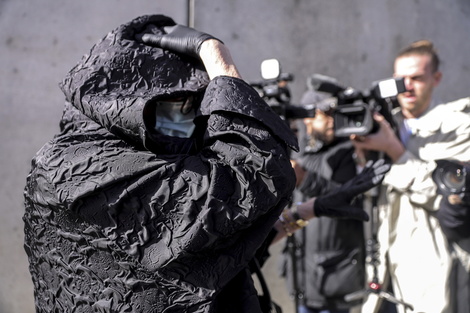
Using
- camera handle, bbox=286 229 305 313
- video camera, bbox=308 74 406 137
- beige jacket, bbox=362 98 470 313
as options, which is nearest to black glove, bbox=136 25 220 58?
video camera, bbox=308 74 406 137

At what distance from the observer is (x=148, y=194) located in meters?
1.21

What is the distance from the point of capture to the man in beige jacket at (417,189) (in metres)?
2.44

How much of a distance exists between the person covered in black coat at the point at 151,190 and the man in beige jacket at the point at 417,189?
4.46 feet

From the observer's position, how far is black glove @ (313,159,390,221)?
175 centimetres

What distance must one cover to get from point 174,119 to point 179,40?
204 millimetres

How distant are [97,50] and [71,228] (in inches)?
17.2

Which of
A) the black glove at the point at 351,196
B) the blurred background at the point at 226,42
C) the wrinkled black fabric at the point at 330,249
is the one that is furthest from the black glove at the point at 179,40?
the blurred background at the point at 226,42

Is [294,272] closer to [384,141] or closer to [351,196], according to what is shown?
[384,141]

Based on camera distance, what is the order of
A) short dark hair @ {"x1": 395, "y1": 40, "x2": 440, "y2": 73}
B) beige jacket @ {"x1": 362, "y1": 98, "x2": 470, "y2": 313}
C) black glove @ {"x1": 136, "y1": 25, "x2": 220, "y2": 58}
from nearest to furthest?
black glove @ {"x1": 136, "y1": 25, "x2": 220, "y2": 58}, beige jacket @ {"x1": 362, "y1": 98, "x2": 470, "y2": 313}, short dark hair @ {"x1": 395, "y1": 40, "x2": 440, "y2": 73}

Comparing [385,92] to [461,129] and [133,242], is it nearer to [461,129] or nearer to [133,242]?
[461,129]

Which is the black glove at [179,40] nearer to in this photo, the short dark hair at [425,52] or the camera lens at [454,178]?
the camera lens at [454,178]

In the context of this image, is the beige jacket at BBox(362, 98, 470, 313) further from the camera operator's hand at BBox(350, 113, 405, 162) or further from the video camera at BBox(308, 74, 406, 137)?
the video camera at BBox(308, 74, 406, 137)

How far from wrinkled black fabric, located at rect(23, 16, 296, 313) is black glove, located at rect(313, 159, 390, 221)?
1.73ft

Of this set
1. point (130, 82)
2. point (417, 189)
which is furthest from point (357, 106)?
point (130, 82)
